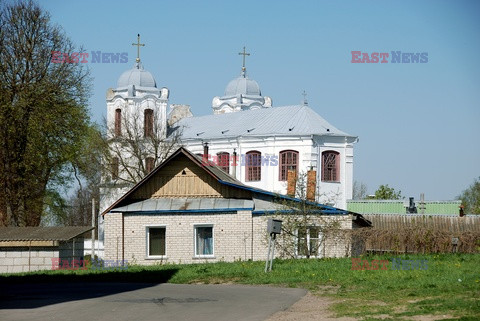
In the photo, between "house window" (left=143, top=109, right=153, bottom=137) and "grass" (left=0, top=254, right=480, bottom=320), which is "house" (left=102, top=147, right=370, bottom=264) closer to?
"grass" (left=0, top=254, right=480, bottom=320)

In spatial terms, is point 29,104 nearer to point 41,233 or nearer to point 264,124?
point 41,233

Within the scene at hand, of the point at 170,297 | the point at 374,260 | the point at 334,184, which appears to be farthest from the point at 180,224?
the point at 334,184

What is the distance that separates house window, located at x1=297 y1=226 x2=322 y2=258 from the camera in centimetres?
3047

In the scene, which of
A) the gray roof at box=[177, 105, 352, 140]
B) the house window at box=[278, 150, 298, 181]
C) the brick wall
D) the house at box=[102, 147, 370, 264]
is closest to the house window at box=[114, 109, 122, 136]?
the gray roof at box=[177, 105, 352, 140]

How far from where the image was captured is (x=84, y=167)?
52031 mm

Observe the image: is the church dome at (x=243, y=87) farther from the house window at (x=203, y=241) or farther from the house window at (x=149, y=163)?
the house window at (x=203, y=241)

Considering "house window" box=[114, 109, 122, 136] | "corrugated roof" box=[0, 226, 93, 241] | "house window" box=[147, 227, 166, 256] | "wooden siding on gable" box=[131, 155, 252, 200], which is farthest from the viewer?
"house window" box=[114, 109, 122, 136]

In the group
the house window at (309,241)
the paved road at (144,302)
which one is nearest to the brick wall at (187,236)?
the house window at (309,241)

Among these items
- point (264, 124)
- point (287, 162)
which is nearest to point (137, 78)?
point (264, 124)

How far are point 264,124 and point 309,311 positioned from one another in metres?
49.8

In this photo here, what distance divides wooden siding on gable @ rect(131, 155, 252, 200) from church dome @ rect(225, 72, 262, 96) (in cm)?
4561

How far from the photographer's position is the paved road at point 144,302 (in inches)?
626

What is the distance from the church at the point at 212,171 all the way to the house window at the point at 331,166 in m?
0.07

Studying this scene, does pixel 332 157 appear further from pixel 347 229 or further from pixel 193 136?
pixel 347 229
